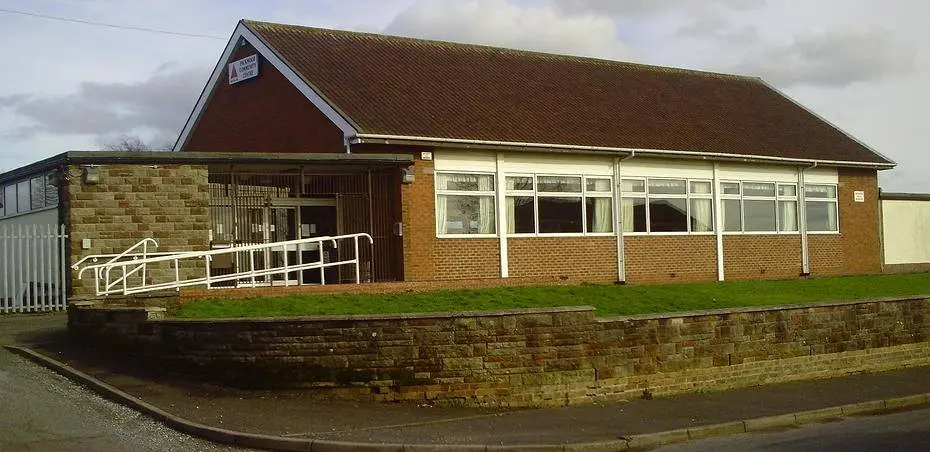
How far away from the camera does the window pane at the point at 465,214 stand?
2097 cm

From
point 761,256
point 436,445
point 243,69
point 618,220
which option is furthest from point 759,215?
point 436,445

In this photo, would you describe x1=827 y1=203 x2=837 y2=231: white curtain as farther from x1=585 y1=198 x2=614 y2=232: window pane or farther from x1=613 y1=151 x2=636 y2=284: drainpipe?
x1=585 y1=198 x2=614 y2=232: window pane

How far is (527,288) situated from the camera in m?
18.4

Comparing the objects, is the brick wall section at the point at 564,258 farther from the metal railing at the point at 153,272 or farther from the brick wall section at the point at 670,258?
the metal railing at the point at 153,272

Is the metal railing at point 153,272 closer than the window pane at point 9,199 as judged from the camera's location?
Yes

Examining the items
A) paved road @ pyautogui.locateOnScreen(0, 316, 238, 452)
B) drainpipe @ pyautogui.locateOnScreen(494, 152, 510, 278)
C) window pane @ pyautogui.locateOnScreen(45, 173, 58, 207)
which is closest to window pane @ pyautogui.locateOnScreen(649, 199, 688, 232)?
drainpipe @ pyautogui.locateOnScreen(494, 152, 510, 278)

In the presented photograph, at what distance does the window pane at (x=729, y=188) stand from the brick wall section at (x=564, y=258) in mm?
3887

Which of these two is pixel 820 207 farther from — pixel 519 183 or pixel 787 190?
pixel 519 183

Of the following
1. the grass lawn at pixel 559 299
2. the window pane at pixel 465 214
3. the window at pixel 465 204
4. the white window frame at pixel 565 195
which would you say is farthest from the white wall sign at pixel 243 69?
the grass lawn at pixel 559 299

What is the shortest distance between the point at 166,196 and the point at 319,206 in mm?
3700

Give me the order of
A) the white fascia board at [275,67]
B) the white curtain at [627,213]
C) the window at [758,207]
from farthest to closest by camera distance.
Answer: the window at [758,207] < the white curtain at [627,213] < the white fascia board at [275,67]

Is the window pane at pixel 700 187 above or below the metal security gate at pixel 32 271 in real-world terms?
above

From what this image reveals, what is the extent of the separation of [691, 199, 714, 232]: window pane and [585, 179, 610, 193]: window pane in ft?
9.08

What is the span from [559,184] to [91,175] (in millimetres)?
9955
